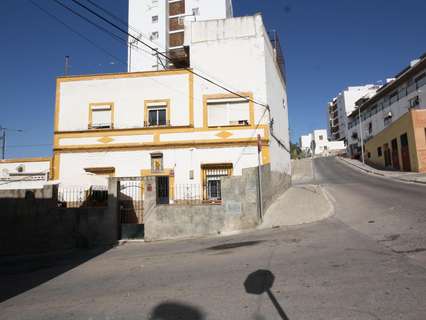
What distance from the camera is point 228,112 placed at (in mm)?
17344

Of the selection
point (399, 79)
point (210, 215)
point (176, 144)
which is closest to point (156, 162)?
point (176, 144)

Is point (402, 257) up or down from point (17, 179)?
down

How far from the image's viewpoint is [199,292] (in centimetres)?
511

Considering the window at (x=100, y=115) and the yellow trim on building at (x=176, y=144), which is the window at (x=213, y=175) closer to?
the yellow trim on building at (x=176, y=144)

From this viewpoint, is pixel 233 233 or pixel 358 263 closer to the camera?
pixel 358 263

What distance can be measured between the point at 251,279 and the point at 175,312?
1646mm

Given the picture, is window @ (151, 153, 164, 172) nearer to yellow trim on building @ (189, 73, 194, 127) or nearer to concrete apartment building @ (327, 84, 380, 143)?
yellow trim on building @ (189, 73, 194, 127)

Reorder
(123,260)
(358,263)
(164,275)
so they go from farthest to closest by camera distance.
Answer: (123,260)
(164,275)
(358,263)


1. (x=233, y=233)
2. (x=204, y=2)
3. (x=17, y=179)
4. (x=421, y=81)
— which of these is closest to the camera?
(x=233, y=233)

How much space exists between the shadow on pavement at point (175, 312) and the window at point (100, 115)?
14.8m

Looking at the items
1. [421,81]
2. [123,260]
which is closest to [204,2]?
[421,81]

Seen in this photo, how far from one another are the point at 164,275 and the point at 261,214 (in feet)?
21.2

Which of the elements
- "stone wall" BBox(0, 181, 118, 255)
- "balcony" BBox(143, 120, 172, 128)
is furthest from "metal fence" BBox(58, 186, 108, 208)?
"balcony" BBox(143, 120, 172, 128)

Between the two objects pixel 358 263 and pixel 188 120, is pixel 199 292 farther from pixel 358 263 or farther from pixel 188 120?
pixel 188 120
